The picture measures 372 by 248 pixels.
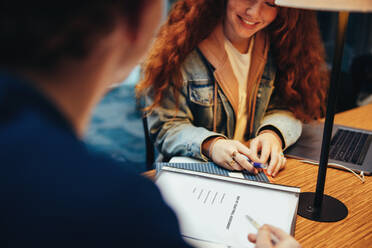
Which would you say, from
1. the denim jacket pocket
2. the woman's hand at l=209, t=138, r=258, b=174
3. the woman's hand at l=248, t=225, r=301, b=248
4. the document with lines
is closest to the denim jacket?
the denim jacket pocket

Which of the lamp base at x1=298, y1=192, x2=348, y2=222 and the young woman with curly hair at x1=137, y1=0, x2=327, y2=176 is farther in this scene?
the young woman with curly hair at x1=137, y1=0, x2=327, y2=176

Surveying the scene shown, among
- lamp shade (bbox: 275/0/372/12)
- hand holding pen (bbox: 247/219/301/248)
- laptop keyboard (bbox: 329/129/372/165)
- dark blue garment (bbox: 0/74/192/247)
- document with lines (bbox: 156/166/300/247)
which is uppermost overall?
lamp shade (bbox: 275/0/372/12)

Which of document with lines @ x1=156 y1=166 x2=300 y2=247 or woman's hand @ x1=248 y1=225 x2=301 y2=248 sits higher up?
woman's hand @ x1=248 y1=225 x2=301 y2=248

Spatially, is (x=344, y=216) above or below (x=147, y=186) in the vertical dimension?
below

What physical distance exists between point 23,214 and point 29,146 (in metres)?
0.07

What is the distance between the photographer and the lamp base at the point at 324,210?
0.86 m

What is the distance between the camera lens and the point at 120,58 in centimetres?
44

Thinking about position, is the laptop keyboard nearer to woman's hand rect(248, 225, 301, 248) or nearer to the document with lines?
the document with lines

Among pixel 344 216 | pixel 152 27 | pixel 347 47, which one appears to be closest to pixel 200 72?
pixel 344 216

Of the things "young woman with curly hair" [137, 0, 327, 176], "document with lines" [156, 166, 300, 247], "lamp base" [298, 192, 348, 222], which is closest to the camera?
"document with lines" [156, 166, 300, 247]

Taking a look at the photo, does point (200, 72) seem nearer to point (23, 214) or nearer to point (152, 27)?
point (152, 27)

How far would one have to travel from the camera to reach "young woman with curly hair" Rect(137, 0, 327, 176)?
1238 mm

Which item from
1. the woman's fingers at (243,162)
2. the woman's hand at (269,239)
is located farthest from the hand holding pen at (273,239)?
the woman's fingers at (243,162)

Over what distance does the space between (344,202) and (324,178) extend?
133 millimetres
